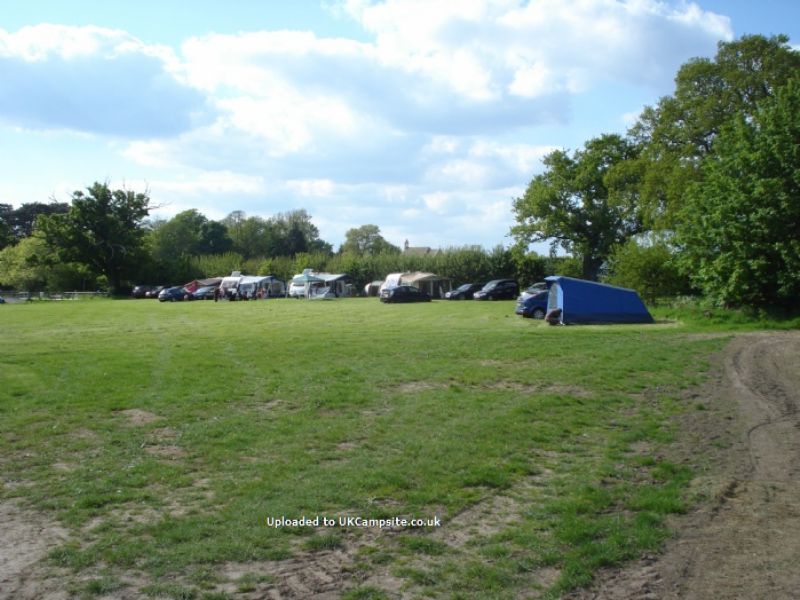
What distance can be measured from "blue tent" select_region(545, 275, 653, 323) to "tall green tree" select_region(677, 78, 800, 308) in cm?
267

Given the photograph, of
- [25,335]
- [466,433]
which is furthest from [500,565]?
[25,335]

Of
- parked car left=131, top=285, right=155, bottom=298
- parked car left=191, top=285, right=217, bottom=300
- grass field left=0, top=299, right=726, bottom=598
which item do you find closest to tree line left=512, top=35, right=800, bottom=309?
grass field left=0, top=299, right=726, bottom=598

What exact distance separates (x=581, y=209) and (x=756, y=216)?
34.4 m

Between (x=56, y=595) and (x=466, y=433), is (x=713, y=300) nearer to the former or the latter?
(x=466, y=433)

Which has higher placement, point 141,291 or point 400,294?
point 400,294

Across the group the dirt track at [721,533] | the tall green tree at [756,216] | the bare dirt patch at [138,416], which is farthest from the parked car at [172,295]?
the dirt track at [721,533]

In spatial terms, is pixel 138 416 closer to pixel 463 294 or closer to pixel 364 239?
pixel 463 294

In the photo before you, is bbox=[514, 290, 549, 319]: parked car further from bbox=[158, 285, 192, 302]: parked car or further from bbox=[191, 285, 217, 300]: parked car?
bbox=[191, 285, 217, 300]: parked car

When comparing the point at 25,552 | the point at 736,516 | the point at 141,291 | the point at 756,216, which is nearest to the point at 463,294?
the point at 141,291

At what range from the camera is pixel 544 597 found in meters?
4.50

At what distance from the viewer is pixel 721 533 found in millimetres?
5555

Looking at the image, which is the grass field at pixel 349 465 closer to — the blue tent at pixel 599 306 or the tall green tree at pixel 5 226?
the blue tent at pixel 599 306

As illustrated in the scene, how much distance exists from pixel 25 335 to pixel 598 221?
44341mm

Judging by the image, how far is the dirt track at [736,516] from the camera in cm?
464
